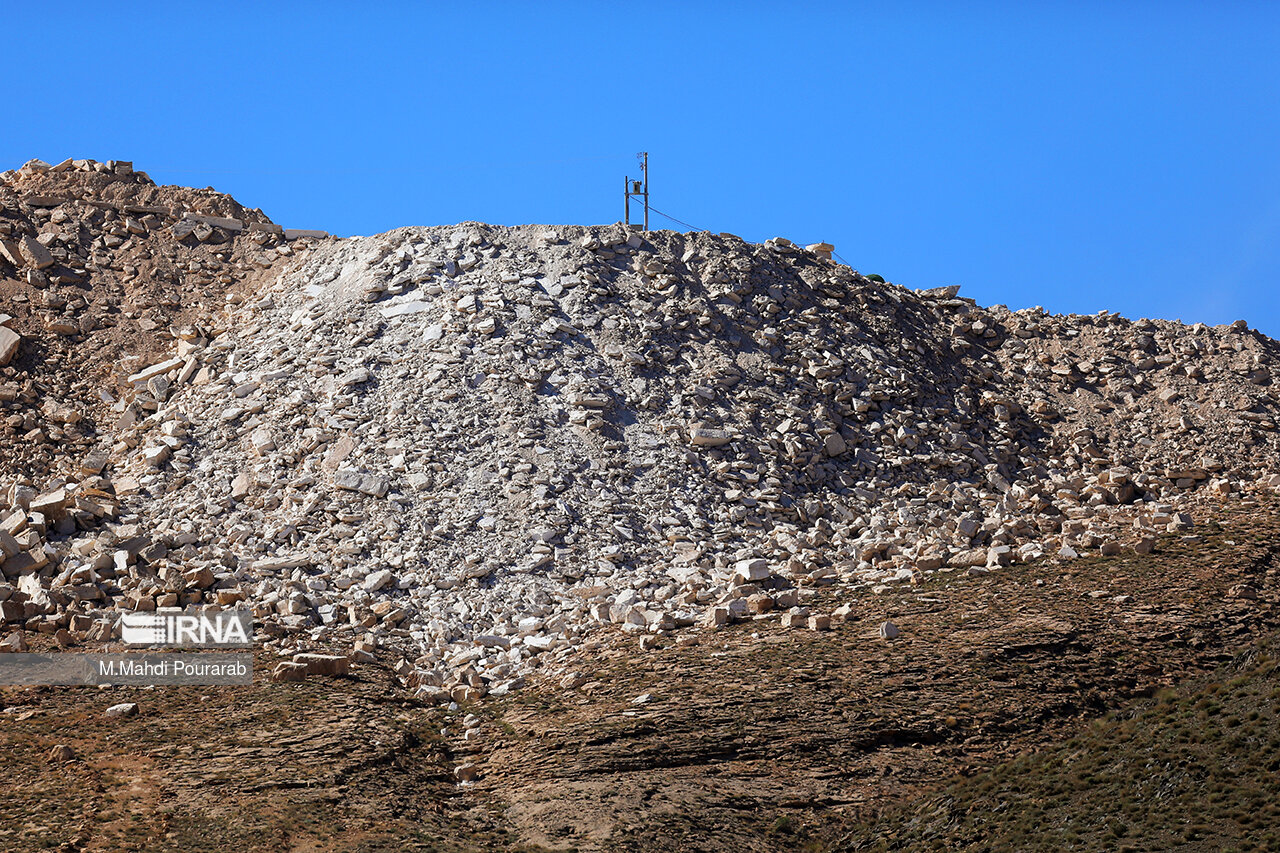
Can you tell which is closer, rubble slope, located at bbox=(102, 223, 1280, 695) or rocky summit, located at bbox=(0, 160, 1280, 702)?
rocky summit, located at bbox=(0, 160, 1280, 702)

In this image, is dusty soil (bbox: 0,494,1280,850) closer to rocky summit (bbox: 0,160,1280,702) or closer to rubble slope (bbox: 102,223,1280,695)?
rocky summit (bbox: 0,160,1280,702)

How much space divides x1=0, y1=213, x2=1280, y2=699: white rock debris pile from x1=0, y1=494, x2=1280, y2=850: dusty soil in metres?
1.38

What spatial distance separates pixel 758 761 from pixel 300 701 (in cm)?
723

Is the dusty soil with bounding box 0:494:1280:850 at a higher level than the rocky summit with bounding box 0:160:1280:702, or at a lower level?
lower

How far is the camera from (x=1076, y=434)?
31156mm

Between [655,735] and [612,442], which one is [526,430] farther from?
[655,735]

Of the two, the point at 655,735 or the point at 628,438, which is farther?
the point at 628,438

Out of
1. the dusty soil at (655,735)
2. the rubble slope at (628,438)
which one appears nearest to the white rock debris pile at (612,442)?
the rubble slope at (628,438)

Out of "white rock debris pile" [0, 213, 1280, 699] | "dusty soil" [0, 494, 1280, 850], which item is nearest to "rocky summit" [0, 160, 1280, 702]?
"white rock debris pile" [0, 213, 1280, 699]

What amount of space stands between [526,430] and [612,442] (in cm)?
182

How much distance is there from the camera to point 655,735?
734 inches

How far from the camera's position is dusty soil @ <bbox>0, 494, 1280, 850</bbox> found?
16.6 meters

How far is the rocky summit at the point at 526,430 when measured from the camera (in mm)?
23031

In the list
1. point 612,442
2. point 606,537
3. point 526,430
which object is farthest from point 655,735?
point 526,430
